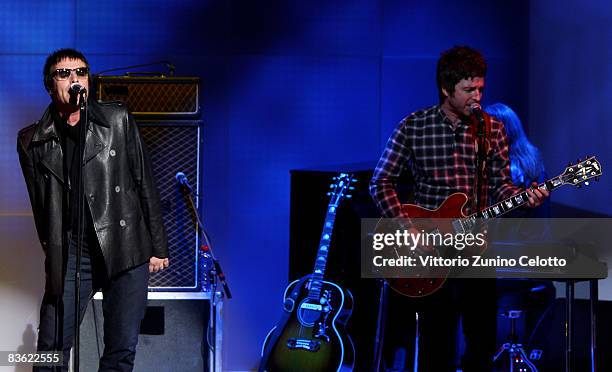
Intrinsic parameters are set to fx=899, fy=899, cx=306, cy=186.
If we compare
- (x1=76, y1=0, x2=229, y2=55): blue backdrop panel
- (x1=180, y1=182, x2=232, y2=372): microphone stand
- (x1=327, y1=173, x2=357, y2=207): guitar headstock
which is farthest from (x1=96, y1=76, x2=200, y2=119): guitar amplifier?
(x1=327, y1=173, x2=357, y2=207): guitar headstock

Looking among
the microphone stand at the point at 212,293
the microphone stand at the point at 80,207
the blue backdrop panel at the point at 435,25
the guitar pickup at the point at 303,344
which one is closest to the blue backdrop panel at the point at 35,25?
the microphone stand at the point at 212,293

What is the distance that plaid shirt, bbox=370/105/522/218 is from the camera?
4.29 m

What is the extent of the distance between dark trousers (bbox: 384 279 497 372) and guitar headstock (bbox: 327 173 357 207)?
4.61ft

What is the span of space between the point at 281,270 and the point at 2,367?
1988 millimetres

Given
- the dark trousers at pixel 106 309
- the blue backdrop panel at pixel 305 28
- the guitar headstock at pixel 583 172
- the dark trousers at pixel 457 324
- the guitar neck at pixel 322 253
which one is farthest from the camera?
the blue backdrop panel at pixel 305 28

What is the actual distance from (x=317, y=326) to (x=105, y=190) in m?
1.98

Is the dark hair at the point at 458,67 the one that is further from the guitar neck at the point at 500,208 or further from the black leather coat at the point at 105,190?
the black leather coat at the point at 105,190

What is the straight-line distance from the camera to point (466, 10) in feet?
21.0

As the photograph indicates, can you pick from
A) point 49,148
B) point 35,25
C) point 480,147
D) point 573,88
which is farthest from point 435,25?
point 49,148

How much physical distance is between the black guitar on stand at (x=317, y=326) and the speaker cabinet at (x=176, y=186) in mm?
587

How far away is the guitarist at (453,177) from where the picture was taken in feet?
13.6

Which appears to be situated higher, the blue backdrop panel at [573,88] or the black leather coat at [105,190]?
the blue backdrop panel at [573,88]

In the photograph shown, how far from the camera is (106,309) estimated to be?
4051 mm

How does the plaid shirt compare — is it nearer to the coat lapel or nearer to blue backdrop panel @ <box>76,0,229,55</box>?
the coat lapel
